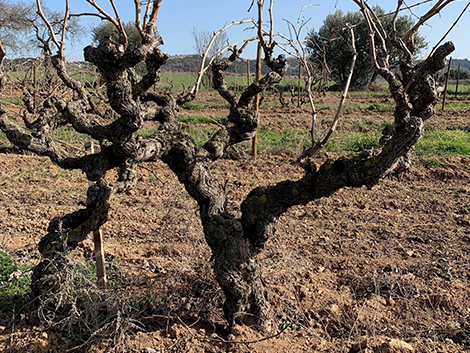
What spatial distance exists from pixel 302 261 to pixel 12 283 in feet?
9.35

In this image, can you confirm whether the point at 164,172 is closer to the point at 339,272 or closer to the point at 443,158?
the point at 339,272

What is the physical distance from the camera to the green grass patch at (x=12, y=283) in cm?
354

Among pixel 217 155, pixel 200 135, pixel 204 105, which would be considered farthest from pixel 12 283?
pixel 204 105

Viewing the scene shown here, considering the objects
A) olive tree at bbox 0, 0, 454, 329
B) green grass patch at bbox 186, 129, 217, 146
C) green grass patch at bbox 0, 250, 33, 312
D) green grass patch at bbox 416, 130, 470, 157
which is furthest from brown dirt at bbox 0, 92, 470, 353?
green grass patch at bbox 186, 129, 217, 146

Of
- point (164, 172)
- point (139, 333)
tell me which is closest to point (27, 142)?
point (139, 333)

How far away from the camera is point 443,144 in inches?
388

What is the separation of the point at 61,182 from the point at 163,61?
5.62 meters

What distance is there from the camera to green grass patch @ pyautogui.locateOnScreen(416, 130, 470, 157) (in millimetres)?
9272

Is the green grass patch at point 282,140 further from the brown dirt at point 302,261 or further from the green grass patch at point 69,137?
the green grass patch at point 69,137

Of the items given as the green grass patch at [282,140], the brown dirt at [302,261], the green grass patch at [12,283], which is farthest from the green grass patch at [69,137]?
the green grass patch at [12,283]

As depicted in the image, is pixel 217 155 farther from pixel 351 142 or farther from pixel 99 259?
pixel 351 142

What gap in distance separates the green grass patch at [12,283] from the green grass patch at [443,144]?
8025 millimetres

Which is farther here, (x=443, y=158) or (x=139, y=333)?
(x=443, y=158)

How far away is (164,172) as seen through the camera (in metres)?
8.16
